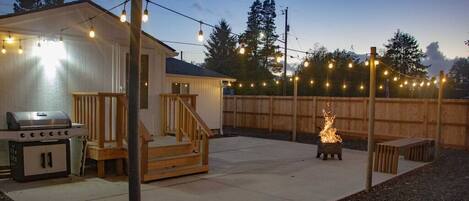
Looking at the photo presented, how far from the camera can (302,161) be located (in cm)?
890

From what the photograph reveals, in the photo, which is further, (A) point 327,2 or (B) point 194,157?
(A) point 327,2

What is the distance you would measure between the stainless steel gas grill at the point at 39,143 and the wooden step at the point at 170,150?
4.13ft

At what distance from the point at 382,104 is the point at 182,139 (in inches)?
320

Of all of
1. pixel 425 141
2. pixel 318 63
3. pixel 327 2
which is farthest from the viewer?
pixel 318 63

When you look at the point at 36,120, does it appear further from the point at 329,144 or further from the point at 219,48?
the point at 219,48

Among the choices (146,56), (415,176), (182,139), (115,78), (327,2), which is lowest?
(415,176)

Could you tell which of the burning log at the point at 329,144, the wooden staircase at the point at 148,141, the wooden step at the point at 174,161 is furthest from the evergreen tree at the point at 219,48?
the wooden step at the point at 174,161

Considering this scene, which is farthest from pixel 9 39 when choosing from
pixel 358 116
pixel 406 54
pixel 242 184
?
pixel 406 54

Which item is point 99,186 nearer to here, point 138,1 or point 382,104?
point 138,1

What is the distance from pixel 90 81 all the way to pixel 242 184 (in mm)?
3939

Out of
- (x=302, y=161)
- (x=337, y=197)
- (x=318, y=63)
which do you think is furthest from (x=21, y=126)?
(x=318, y=63)

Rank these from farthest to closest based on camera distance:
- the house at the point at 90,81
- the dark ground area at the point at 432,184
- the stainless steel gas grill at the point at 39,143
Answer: the house at the point at 90,81 < the stainless steel gas grill at the point at 39,143 < the dark ground area at the point at 432,184

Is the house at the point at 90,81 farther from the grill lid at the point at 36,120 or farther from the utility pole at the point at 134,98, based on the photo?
the utility pole at the point at 134,98

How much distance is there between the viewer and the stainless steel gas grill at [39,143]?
6.17 metres
